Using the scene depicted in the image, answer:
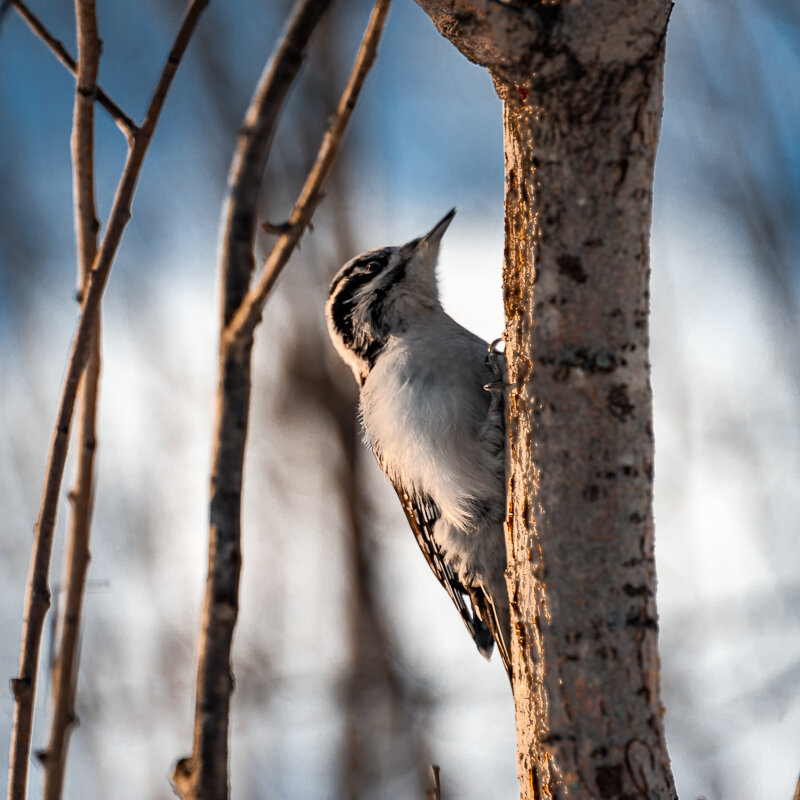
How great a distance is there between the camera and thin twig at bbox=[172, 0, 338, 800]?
100 centimetres

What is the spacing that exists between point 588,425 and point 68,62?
1.29 meters

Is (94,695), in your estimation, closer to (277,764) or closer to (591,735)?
(277,764)

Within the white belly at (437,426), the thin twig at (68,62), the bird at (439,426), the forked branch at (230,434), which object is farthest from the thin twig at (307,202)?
the white belly at (437,426)

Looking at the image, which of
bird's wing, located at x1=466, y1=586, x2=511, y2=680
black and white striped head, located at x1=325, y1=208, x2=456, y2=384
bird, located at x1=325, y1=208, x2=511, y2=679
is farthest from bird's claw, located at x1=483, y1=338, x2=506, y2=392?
bird's wing, located at x1=466, y1=586, x2=511, y2=680

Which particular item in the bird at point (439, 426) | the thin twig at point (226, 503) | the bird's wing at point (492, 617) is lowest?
the thin twig at point (226, 503)

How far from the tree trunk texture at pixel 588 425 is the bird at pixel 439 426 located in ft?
3.77

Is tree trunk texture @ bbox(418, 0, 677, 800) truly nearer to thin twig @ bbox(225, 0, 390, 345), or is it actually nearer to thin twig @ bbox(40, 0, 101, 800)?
thin twig @ bbox(225, 0, 390, 345)

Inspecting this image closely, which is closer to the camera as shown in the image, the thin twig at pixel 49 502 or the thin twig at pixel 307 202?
the thin twig at pixel 307 202

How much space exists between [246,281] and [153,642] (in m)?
6.14

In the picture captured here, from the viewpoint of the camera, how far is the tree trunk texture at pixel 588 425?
1.47m

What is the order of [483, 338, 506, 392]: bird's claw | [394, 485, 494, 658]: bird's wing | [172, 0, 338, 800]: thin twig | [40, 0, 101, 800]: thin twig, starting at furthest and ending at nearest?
[394, 485, 494, 658]: bird's wing → [483, 338, 506, 392]: bird's claw → [40, 0, 101, 800]: thin twig → [172, 0, 338, 800]: thin twig

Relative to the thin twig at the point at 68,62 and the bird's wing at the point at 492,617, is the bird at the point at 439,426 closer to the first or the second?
the bird's wing at the point at 492,617

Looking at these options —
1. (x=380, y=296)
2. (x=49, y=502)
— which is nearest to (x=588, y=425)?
(x=49, y=502)

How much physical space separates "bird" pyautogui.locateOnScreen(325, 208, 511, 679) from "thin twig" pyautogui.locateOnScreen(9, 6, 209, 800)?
143 cm
